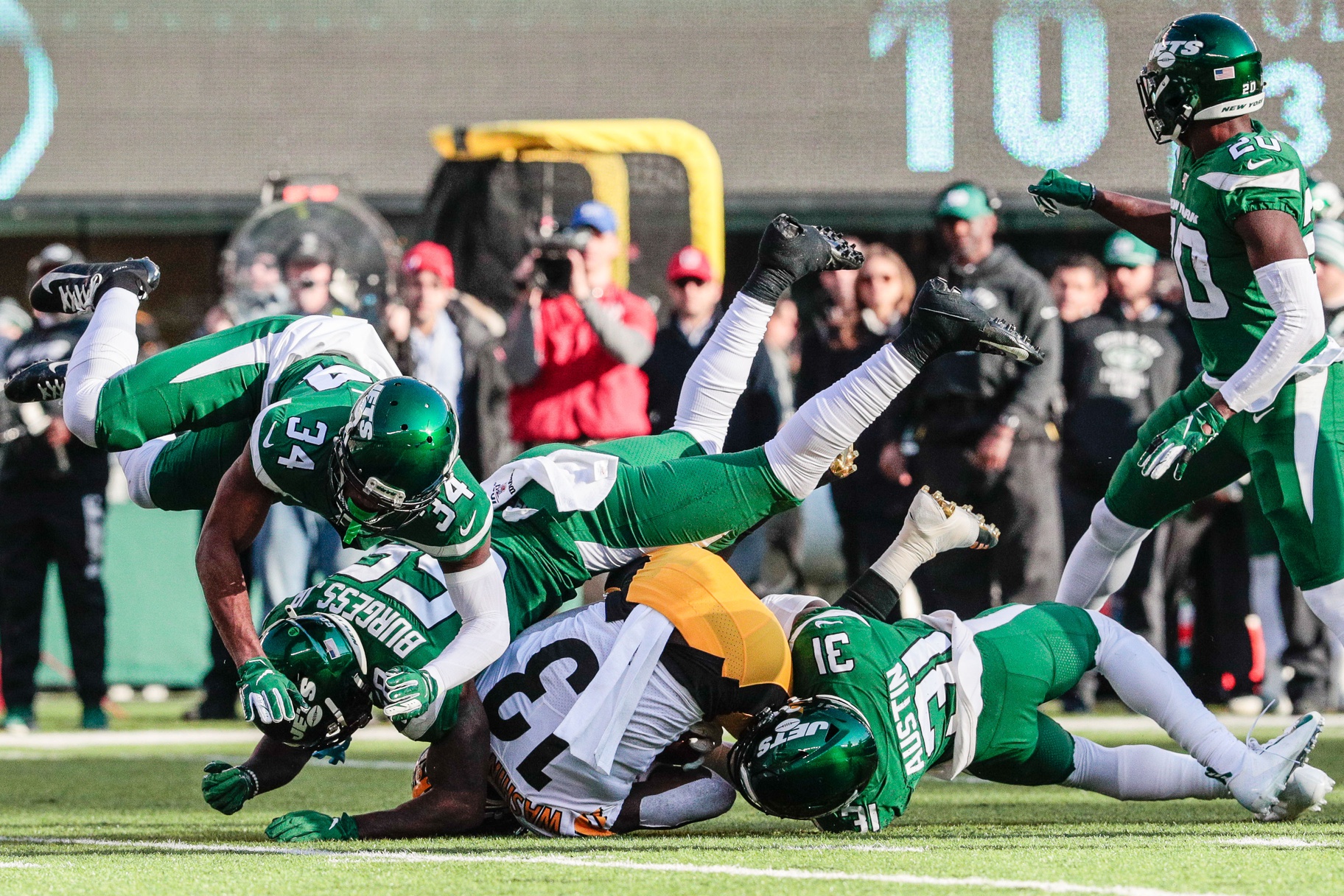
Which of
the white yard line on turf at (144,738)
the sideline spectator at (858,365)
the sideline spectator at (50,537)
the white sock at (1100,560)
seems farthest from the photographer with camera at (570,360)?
the white sock at (1100,560)

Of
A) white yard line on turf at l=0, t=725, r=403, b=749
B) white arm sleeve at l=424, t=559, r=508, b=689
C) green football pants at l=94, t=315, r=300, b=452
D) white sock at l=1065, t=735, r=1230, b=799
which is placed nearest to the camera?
white arm sleeve at l=424, t=559, r=508, b=689

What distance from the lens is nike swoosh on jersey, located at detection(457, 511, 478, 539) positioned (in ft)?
13.5

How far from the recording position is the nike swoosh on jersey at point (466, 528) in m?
4.10

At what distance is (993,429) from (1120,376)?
98cm

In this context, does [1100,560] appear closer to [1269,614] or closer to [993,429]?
[993,429]

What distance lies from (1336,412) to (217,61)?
8.78m

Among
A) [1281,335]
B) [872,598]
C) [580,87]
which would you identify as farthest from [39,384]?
[580,87]

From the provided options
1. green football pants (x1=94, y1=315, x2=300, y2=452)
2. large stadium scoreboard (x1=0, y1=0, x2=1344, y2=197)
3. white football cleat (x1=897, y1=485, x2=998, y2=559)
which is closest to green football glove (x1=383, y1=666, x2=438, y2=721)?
green football pants (x1=94, y1=315, x2=300, y2=452)

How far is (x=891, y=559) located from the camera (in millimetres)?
4801

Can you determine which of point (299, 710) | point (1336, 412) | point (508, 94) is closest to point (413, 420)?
point (299, 710)

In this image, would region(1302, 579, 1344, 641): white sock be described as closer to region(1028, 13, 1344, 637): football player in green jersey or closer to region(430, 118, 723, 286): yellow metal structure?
region(1028, 13, 1344, 637): football player in green jersey

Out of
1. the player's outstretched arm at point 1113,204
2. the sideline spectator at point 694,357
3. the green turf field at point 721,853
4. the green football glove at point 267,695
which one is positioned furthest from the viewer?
the sideline spectator at point 694,357

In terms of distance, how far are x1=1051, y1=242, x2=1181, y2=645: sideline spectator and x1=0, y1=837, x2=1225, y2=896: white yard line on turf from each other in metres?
4.78

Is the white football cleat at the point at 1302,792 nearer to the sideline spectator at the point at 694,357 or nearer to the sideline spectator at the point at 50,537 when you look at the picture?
the sideline spectator at the point at 694,357
